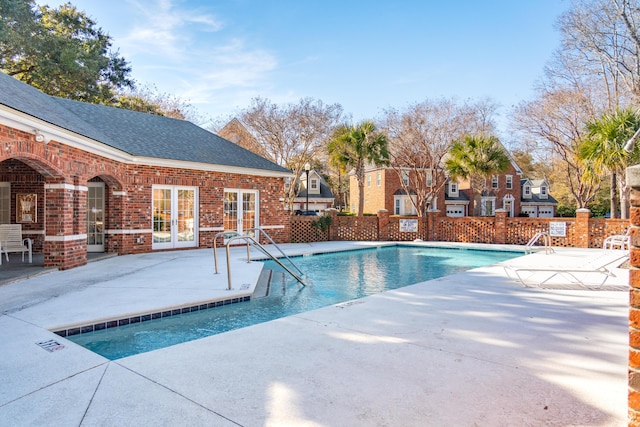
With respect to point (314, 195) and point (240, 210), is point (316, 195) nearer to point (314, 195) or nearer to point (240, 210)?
point (314, 195)

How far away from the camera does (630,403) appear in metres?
1.80


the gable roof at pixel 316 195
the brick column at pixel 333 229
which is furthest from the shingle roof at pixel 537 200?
the brick column at pixel 333 229

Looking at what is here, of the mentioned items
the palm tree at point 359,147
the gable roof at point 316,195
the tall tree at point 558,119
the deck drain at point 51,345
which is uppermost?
the tall tree at point 558,119

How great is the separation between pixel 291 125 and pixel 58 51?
42.4ft

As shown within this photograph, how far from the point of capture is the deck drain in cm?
390

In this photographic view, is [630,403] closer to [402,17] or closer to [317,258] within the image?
[317,258]

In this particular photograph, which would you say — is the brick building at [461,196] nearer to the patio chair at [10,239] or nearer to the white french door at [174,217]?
the white french door at [174,217]

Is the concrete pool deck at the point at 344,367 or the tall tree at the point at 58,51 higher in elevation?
the tall tree at the point at 58,51

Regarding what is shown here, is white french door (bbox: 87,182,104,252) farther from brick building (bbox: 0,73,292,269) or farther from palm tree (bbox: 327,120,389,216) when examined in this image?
palm tree (bbox: 327,120,389,216)

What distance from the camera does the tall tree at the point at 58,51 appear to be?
18750 millimetres

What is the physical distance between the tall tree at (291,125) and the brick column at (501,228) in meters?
11.2

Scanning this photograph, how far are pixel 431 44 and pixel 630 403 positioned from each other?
1689cm

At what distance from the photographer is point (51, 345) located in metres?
4.01

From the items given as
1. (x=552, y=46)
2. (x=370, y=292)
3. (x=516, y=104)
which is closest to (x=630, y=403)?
(x=370, y=292)
